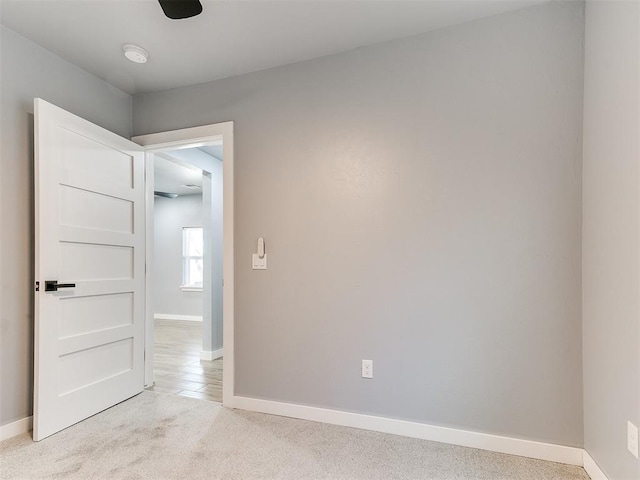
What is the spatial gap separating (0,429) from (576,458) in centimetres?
325

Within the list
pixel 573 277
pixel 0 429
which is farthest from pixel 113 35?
pixel 573 277

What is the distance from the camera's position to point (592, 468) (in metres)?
1.75

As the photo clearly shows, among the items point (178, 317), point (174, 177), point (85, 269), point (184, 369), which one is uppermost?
point (174, 177)

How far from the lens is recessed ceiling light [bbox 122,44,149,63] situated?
234 cm

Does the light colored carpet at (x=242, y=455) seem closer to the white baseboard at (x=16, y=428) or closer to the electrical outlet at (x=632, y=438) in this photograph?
the white baseboard at (x=16, y=428)

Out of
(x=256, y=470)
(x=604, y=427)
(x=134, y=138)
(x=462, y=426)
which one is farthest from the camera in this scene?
(x=134, y=138)

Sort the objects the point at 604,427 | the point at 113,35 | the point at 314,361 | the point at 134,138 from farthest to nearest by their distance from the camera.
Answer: the point at 134,138, the point at 314,361, the point at 113,35, the point at 604,427

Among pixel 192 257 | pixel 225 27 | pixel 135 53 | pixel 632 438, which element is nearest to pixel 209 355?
pixel 135 53

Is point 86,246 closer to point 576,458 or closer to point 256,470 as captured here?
point 256,470

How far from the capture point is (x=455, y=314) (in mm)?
2111

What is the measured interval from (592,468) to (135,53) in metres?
3.58

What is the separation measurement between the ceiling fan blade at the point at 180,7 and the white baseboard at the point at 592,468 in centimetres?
283

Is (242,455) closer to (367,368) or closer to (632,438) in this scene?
(367,368)

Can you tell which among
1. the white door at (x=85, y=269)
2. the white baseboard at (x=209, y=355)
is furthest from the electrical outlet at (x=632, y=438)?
the white baseboard at (x=209, y=355)
